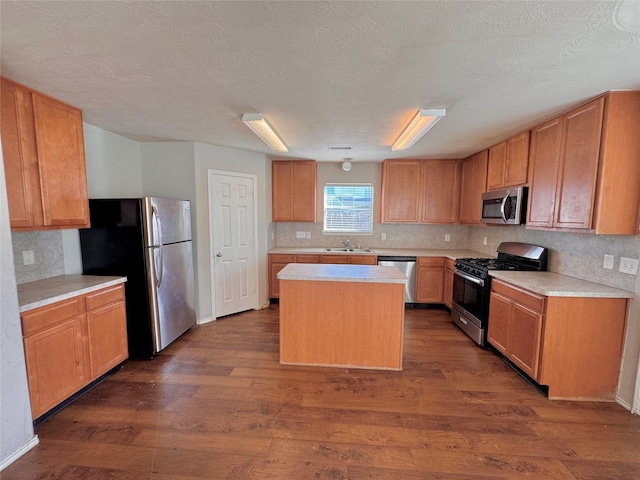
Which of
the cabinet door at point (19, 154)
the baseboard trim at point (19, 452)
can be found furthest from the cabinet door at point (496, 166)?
the baseboard trim at point (19, 452)

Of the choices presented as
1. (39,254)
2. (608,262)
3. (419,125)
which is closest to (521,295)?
(608,262)

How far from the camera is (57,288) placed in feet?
6.84

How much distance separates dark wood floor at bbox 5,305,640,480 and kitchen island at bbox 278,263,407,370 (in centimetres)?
15

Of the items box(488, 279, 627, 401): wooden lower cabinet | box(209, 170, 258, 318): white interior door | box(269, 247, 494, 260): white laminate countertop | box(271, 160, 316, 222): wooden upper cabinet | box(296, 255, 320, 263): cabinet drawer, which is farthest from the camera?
box(271, 160, 316, 222): wooden upper cabinet

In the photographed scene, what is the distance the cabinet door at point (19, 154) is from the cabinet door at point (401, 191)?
4115 millimetres

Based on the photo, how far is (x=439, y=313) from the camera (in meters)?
4.06

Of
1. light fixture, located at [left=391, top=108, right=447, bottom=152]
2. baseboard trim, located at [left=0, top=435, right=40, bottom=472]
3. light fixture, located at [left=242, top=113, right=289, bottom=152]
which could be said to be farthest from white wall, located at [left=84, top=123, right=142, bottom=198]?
light fixture, located at [left=391, top=108, right=447, bottom=152]

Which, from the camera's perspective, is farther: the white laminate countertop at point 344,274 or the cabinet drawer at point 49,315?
the white laminate countertop at point 344,274

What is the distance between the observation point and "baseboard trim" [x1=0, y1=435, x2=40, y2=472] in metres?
1.54

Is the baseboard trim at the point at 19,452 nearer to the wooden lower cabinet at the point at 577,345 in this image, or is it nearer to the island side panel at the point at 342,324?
the island side panel at the point at 342,324

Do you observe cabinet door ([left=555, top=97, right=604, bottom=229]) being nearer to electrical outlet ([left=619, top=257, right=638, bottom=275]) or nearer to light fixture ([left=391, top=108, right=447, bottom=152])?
electrical outlet ([left=619, top=257, right=638, bottom=275])

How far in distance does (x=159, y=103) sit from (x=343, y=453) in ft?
9.70

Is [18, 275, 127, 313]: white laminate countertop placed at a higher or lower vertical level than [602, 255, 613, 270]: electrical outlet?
lower

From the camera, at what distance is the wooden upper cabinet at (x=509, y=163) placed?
2.84 meters
